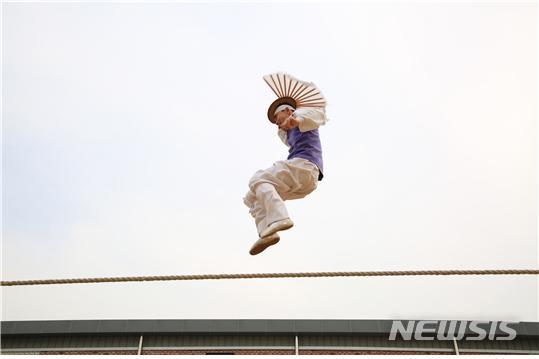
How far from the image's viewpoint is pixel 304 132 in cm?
362

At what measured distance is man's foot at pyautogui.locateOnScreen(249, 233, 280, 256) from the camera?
3188mm

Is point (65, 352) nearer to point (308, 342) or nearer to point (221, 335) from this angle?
point (221, 335)

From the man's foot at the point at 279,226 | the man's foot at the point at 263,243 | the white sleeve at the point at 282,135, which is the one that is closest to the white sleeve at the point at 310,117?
the white sleeve at the point at 282,135

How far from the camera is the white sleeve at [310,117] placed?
3.43 m

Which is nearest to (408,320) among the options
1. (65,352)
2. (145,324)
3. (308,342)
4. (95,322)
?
(308,342)

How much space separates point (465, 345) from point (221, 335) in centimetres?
531

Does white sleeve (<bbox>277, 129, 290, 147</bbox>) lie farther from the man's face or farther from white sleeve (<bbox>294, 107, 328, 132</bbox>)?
white sleeve (<bbox>294, 107, 328, 132</bbox>)

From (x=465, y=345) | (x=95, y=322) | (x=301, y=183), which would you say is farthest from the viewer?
(x=95, y=322)

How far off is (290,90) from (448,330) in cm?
778

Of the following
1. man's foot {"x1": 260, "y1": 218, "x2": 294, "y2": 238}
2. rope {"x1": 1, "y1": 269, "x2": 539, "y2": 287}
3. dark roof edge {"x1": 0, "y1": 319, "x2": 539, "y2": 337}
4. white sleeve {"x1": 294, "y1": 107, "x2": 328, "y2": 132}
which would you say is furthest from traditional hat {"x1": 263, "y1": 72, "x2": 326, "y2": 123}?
dark roof edge {"x1": 0, "y1": 319, "x2": 539, "y2": 337}

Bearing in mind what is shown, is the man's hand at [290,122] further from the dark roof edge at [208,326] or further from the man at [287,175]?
the dark roof edge at [208,326]

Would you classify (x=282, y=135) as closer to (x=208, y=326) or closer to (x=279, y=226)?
(x=279, y=226)

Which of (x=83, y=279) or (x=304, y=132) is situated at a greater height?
(x=304, y=132)

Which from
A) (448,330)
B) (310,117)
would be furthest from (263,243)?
(448,330)
